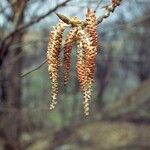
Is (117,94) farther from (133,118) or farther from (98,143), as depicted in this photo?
(98,143)

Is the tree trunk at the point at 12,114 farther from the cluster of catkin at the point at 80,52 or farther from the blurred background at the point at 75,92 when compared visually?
the cluster of catkin at the point at 80,52

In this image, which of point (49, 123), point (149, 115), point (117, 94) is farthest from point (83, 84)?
point (117, 94)

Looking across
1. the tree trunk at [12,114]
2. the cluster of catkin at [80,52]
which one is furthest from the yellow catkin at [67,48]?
the tree trunk at [12,114]

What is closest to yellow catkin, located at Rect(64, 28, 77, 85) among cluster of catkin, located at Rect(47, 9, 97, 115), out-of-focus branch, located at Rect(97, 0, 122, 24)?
cluster of catkin, located at Rect(47, 9, 97, 115)

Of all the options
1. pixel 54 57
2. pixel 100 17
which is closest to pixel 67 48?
pixel 54 57

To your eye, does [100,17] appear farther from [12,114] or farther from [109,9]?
[12,114]

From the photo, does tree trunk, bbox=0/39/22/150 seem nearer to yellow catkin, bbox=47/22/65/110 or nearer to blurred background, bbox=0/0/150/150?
blurred background, bbox=0/0/150/150

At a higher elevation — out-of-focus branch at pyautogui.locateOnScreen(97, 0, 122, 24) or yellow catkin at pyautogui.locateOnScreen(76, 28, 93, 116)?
out-of-focus branch at pyautogui.locateOnScreen(97, 0, 122, 24)
